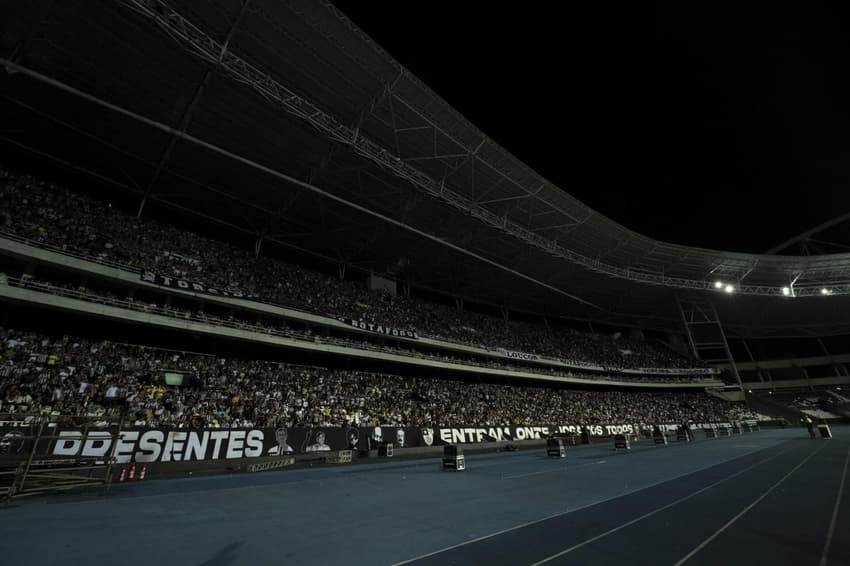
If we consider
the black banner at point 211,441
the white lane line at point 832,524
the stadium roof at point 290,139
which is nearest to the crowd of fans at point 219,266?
the stadium roof at point 290,139

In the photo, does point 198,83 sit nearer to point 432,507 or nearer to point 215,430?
point 215,430

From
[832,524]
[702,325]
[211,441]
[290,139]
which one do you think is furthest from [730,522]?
[702,325]

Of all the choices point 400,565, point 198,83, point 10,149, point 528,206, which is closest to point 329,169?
point 198,83

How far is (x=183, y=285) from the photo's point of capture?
21.4 m

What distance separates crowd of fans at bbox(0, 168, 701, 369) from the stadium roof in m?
3.08

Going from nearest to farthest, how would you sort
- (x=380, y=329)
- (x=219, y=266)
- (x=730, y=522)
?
(x=730, y=522) < (x=219, y=266) < (x=380, y=329)

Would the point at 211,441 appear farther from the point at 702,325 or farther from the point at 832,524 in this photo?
the point at 702,325

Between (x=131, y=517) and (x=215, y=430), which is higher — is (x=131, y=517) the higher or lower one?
the lower one

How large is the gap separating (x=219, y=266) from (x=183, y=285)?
5.19 m

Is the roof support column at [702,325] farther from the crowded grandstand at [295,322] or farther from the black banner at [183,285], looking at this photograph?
the black banner at [183,285]

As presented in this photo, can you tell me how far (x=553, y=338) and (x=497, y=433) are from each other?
24.2 m

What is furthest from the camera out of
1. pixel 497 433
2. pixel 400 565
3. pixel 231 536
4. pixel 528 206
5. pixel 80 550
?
pixel 528 206

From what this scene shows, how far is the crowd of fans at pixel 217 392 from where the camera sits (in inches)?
619

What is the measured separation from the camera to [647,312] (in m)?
55.8
